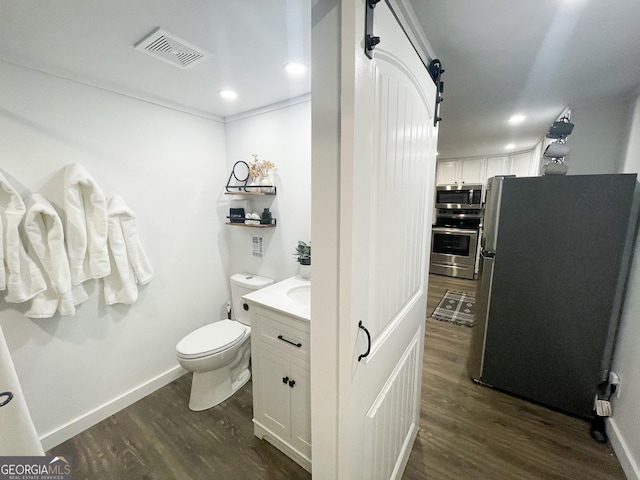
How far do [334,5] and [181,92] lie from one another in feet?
5.12

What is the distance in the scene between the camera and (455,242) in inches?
182

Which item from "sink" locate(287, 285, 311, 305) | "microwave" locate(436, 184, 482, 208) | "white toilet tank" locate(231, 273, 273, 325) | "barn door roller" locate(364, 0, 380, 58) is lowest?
"white toilet tank" locate(231, 273, 273, 325)

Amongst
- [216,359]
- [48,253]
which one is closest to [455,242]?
[216,359]

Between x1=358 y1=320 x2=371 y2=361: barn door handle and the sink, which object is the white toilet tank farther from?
x1=358 y1=320 x2=371 y2=361: barn door handle

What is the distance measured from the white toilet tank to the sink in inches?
22.0

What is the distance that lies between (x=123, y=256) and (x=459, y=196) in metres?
4.73

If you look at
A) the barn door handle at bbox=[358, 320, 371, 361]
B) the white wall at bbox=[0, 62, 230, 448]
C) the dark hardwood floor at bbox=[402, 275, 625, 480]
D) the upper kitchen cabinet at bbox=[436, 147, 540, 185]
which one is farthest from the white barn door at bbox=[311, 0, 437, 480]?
the upper kitchen cabinet at bbox=[436, 147, 540, 185]

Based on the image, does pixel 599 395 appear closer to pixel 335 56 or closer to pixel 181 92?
pixel 335 56

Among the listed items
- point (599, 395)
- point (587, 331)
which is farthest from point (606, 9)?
point (599, 395)

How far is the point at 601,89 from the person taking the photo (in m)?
1.77

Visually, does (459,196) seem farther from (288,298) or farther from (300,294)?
(288,298)

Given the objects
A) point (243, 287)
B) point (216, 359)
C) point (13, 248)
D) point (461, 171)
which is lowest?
point (216, 359)

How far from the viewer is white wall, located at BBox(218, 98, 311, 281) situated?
195cm

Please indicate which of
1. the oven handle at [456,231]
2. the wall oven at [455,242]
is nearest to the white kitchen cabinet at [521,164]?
the wall oven at [455,242]
